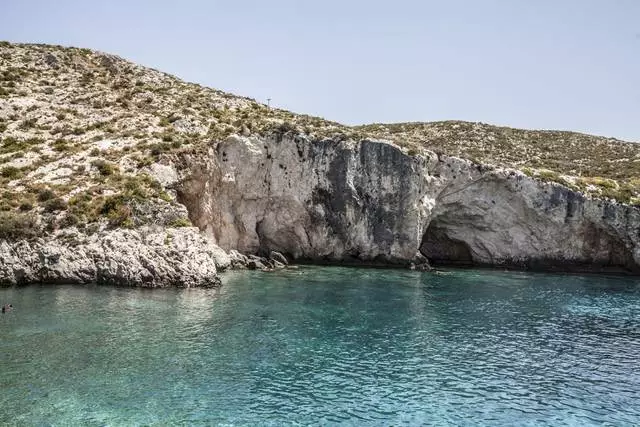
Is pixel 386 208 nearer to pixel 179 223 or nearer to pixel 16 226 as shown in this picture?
pixel 179 223

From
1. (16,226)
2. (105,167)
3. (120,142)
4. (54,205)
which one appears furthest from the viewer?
(120,142)

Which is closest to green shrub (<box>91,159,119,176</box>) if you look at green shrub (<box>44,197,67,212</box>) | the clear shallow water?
green shrub (<box>44,197,67,212</box>)

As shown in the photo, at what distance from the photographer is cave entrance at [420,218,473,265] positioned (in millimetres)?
63125

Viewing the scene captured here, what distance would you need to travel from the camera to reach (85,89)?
68312mm

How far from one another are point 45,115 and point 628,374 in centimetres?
6076

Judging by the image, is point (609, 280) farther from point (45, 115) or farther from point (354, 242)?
point (45, 115)

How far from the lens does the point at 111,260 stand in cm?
3825

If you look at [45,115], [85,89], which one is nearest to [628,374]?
[45,115]

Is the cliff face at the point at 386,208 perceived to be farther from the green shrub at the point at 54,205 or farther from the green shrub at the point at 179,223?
the green shrub at the point at 54,205

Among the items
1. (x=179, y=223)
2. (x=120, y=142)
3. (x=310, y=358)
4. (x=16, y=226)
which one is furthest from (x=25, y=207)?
(x=310, y=358)

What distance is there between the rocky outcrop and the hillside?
4.52 feet

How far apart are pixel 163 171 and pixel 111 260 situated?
476 inches

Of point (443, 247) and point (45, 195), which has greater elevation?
point (45, 195)

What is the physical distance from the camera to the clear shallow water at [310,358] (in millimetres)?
18766
